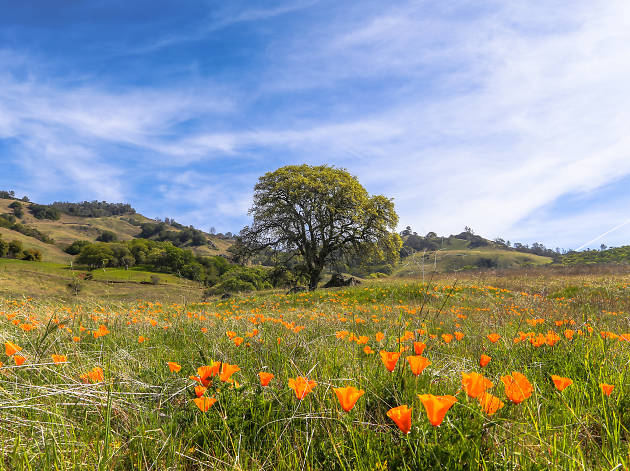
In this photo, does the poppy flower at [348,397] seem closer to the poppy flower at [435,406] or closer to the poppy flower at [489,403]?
the poppy flower at [435,406]

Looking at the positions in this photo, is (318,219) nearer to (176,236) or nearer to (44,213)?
(176,236)

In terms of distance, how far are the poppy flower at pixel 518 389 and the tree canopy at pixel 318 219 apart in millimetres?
23745

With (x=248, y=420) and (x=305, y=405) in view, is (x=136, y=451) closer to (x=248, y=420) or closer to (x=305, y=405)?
(x=248, y=420)

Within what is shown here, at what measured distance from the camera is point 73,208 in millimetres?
179125

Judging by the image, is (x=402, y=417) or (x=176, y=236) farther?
(x=176, y=236)

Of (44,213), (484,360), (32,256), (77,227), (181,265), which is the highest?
(44,213)

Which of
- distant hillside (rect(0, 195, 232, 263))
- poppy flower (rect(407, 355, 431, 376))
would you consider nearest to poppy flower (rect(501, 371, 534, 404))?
poppy flower (rect(407, 355, 431, 376))

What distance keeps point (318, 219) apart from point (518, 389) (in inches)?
1001

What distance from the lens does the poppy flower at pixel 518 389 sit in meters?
1.27

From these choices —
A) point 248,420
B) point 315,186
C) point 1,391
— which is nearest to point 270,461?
point 248,420

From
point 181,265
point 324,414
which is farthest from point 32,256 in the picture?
point 324,414

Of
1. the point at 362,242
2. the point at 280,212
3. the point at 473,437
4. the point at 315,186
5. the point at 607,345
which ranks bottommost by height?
the point at 607,345

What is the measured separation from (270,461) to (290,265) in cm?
2875

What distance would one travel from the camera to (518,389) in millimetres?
1300
